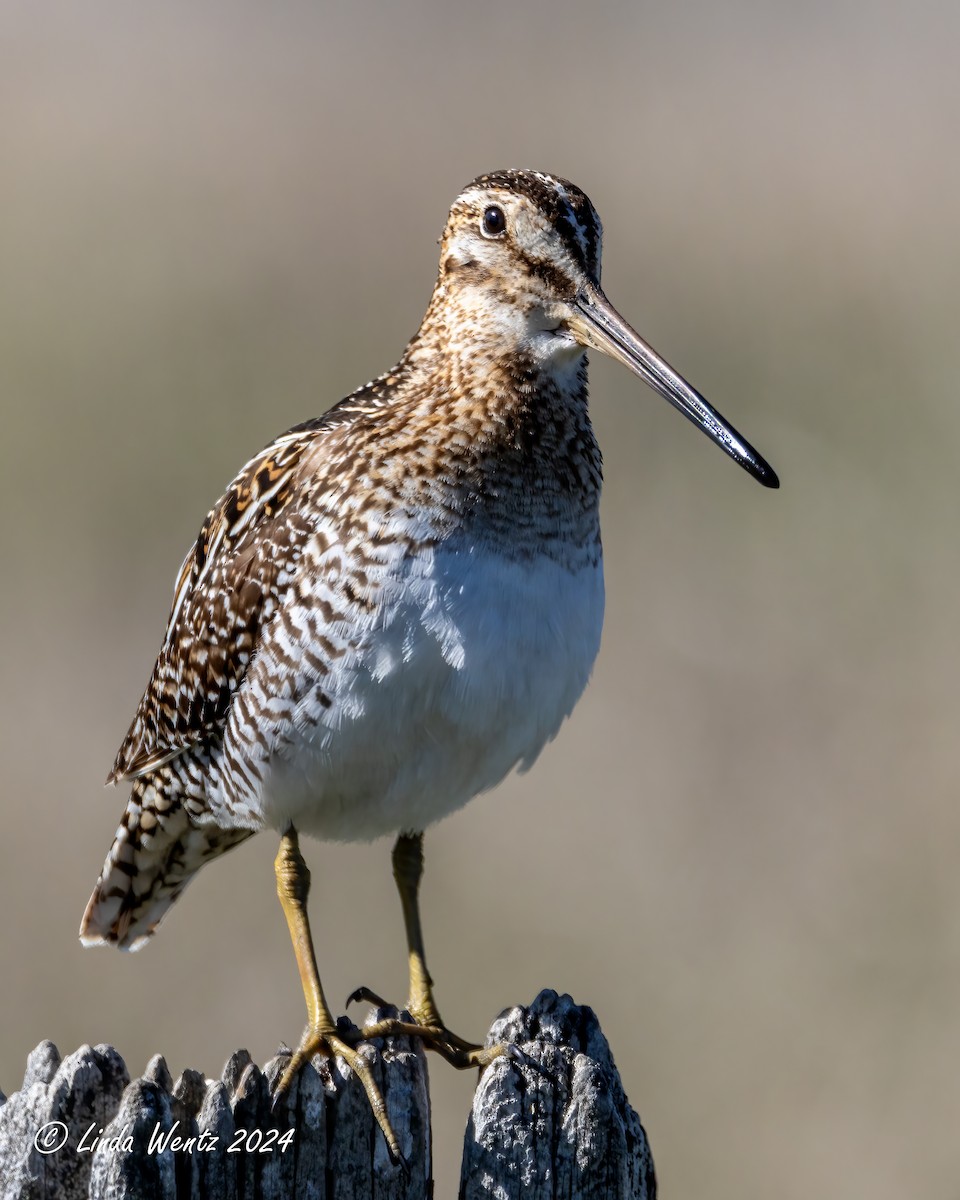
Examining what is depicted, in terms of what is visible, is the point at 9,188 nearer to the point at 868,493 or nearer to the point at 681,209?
the point at 681,209

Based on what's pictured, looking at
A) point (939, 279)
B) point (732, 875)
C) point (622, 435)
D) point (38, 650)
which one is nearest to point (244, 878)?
point (38, 650)

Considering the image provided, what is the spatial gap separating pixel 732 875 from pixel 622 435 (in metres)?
1.78

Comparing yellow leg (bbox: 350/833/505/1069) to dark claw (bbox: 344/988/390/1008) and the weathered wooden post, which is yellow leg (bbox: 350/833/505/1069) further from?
the weathered wooden post

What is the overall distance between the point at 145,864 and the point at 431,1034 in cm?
113

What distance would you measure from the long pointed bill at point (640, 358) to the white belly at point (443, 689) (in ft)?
1.42

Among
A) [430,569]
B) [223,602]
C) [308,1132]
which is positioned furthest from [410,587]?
[308,1132]

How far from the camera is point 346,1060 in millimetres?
3488

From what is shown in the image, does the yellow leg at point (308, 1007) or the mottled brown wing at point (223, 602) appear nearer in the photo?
the yellow leg at point (308, 1007)

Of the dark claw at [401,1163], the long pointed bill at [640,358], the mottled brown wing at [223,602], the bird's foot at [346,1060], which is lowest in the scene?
the dark claw at [401,1163]

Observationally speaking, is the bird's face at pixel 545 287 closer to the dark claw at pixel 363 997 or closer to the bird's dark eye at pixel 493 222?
the bird's dark eye at pixel 493 222

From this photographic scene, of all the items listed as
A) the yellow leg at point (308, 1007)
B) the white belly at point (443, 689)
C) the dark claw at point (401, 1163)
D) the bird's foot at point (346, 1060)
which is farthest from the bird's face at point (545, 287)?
the dark claw at point (401, 1163)

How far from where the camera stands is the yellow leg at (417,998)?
371 centimetres

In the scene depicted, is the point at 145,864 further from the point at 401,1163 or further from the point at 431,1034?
the point at 401,1163

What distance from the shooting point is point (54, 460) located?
764 cm
